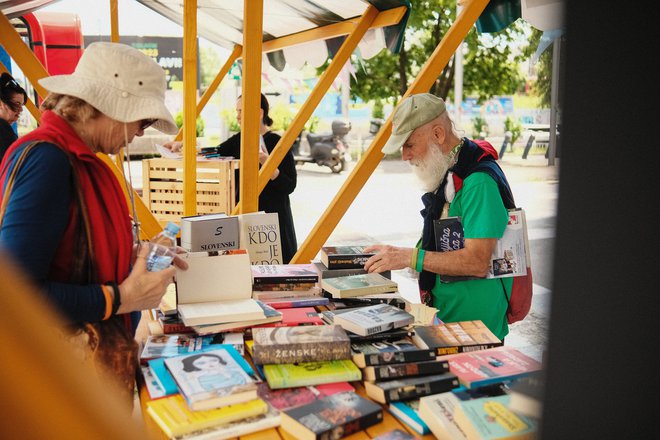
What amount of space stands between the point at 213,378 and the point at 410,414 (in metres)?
0.54

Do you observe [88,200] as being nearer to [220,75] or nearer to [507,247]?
[507,247]

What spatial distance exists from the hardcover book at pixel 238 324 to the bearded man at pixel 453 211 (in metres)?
0.67

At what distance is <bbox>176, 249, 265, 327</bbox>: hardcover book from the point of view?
2.07 metres

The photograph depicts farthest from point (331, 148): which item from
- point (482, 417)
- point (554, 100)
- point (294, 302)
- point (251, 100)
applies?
point (554, 100)

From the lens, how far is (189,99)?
13.3 ft

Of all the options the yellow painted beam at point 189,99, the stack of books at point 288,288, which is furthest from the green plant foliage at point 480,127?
the stack of books at point 288,288

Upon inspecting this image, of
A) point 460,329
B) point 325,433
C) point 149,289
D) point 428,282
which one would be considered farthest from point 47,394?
point 428,282

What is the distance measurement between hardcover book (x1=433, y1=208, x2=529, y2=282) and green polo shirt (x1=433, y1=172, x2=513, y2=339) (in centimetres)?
4

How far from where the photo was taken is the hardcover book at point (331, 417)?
4.47 ft

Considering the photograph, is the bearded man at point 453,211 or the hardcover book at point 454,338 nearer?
the hardcover book at point 454,338

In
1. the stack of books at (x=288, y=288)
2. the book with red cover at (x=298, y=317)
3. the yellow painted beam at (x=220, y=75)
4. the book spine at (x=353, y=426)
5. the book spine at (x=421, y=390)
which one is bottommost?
the book spine at (x=353, y=426)

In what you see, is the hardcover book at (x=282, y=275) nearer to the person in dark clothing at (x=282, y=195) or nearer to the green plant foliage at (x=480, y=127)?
the person in dark clothing at (x=282, y=195)

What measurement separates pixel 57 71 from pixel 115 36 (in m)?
7.66

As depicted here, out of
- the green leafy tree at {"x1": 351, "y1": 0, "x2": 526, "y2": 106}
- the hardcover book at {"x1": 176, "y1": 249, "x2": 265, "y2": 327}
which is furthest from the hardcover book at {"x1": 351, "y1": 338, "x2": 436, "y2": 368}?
the green leafy tree at {"x1": 351, "y1": 0, "x2": 526, "y2": 106}
